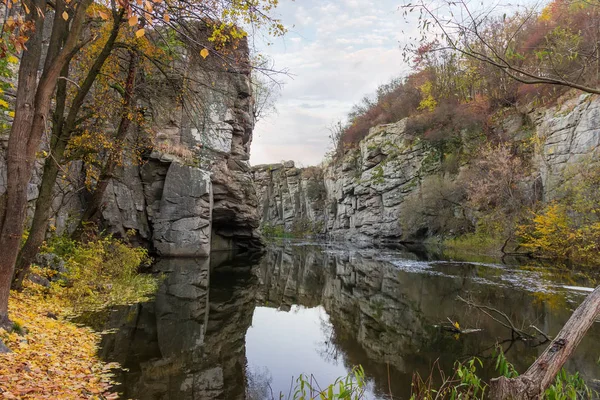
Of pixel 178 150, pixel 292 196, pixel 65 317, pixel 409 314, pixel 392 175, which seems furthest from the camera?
pixel 292 196

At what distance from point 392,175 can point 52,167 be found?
39.5 metres

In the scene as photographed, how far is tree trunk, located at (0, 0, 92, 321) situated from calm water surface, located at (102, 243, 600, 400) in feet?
7.00

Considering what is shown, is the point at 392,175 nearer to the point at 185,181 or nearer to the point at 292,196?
the point at 185,181

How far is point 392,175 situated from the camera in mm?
43688

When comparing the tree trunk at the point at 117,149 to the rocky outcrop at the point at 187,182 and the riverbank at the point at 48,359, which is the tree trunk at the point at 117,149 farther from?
the rocky outcrop at the point at 187,182

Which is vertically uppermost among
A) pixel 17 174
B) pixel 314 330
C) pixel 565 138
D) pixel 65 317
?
pixel 565 138

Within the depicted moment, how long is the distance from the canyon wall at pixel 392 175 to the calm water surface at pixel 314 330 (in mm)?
12211

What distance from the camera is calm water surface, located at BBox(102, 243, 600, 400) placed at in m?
5.84

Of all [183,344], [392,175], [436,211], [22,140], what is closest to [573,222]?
[436,211]

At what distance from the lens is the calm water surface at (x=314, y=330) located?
584cm

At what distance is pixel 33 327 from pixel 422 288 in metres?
11.6

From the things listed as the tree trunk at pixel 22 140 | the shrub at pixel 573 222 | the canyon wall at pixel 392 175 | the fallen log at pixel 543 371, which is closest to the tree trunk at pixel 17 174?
the tree trunk at pixel 22 140

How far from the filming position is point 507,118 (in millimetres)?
34781

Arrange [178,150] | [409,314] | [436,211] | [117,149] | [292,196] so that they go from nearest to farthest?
[409,314]
[117,149]
[178,150]
[436,211]
[292,196]
